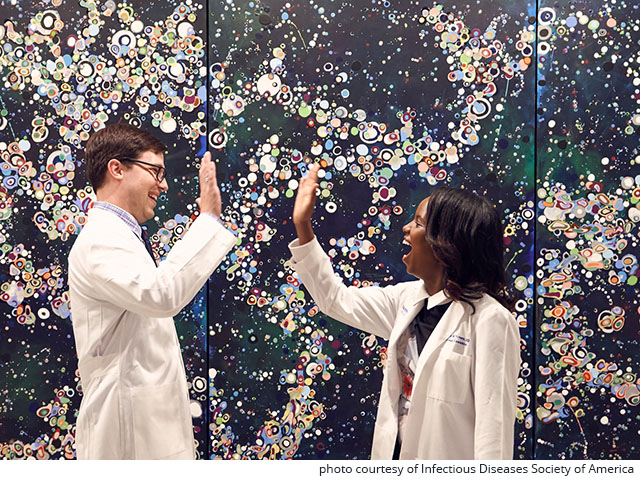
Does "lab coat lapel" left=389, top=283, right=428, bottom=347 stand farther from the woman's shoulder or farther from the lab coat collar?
the woman's shoulder

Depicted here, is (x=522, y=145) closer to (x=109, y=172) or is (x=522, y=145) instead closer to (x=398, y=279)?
(x=398, y=279)

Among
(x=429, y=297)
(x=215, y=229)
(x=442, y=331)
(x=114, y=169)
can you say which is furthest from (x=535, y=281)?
(x=114, y=169)

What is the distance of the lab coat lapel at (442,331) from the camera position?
1801 mm

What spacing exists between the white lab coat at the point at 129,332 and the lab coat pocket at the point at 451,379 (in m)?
0.75

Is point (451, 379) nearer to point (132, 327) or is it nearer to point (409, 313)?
point (409, 313)

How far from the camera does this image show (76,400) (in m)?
2.85

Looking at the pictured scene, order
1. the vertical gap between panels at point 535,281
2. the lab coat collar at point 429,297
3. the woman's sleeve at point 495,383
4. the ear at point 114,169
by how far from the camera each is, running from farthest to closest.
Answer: the vertical gap between panels at point 535,281
the ear at point 114,169
the lab coat collar at point 429,297
the woman's sleeve at point 495,383

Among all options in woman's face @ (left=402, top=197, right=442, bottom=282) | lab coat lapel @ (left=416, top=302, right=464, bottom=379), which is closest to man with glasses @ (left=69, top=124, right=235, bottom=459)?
woman's face @ (left=402, top=197, right=442, bottom=282)

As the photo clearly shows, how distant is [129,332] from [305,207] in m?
0.67

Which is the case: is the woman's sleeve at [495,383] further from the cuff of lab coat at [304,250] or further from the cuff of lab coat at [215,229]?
the cuff of lab coat at [215,229]

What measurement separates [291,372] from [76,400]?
100 cm

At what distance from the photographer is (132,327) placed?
192cm

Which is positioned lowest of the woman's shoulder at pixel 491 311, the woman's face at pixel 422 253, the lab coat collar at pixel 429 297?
the woman's shoulder at pixel 491 311

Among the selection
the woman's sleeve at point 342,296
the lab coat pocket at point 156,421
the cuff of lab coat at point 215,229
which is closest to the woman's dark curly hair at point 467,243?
the woman's sleeve at point 342,296
